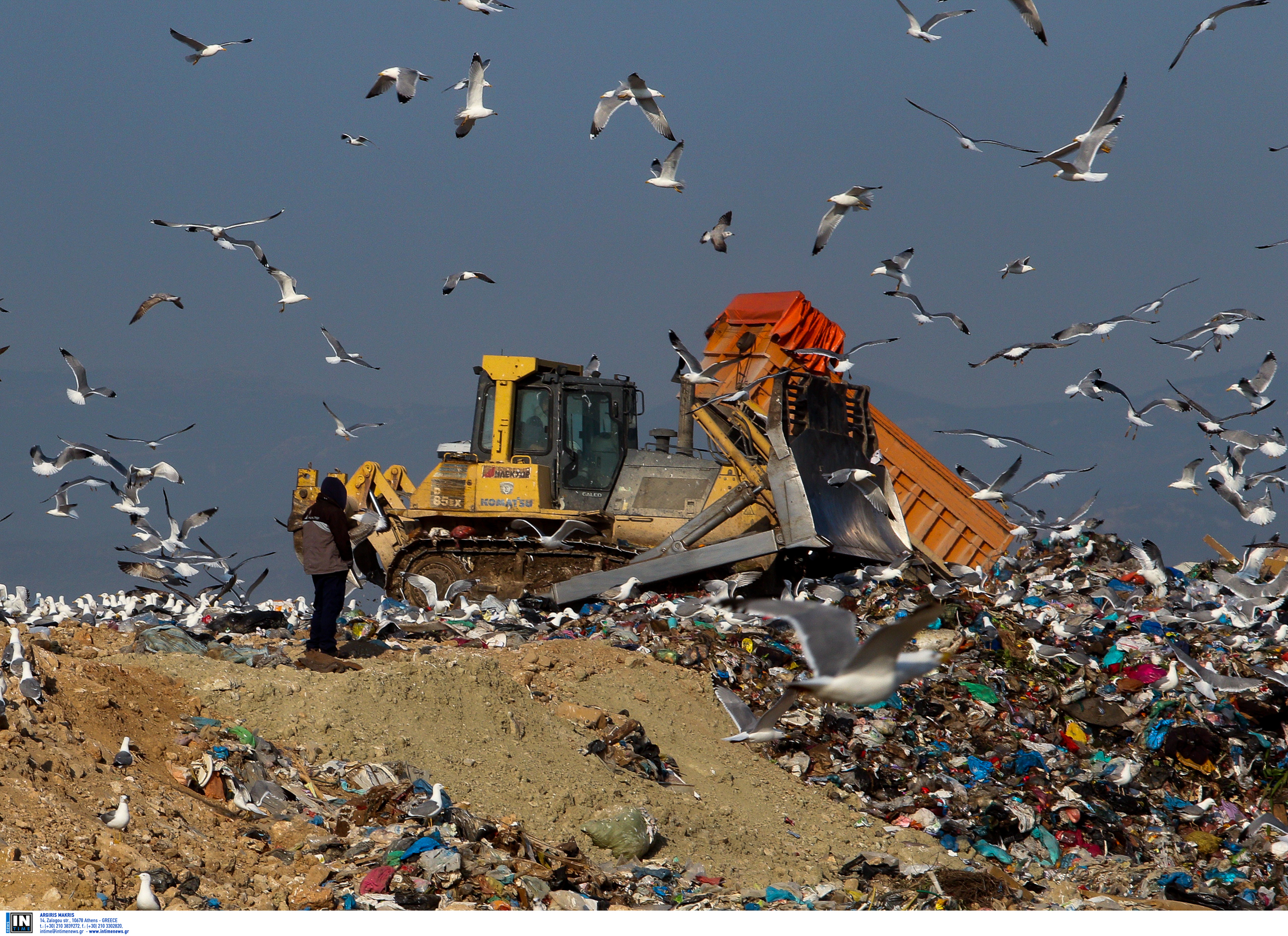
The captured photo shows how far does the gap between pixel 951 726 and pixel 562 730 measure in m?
2.81

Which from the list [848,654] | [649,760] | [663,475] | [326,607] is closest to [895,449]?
[663,475]

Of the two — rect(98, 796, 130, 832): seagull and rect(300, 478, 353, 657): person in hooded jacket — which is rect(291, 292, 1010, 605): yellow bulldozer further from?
rect(98, 796, 130, 832): seagull

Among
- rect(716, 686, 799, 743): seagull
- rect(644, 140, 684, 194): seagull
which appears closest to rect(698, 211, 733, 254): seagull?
rect(644, 140, 684, 194): seagull

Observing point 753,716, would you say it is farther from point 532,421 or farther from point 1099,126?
point 532,421

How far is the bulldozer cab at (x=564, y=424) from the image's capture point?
11391mm

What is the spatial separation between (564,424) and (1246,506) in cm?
618

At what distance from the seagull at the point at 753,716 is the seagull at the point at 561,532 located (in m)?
4.09

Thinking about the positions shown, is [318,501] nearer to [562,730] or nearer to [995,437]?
[562,730]

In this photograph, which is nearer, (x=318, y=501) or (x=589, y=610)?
(x=318, y=501)

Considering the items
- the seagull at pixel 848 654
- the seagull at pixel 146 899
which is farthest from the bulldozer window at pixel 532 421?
the seagull at pixel 848 654

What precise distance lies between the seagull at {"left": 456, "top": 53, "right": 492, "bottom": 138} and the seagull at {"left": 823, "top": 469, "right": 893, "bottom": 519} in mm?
3762

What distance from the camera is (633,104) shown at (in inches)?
268

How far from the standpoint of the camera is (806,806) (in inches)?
255

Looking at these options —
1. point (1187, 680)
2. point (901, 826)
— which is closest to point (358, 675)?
point (901, 826)
